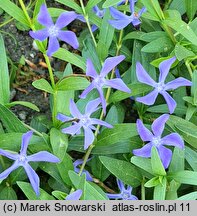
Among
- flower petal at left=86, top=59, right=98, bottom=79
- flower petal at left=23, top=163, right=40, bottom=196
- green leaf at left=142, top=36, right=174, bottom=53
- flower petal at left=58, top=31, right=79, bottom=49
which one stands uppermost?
flower petal at left=58, top=31, right=79, bottom=49

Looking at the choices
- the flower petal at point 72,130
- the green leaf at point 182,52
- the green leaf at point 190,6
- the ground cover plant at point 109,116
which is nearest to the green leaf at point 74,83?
the ground cover plant at point 109,116

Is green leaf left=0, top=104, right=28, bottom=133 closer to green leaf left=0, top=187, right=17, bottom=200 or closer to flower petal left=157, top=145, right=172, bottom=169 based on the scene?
green leaf left=0, top=187, right=17, bottom=200

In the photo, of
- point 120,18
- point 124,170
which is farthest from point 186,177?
point 120,18

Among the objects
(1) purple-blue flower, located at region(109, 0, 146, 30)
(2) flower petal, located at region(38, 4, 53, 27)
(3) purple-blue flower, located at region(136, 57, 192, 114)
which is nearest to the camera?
(2) flower petal, located at region(38, 4, 53, 27)

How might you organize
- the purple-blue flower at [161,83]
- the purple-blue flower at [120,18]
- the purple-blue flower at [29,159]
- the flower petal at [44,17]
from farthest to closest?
the purple-blue flower at [120,18] < the purple-blue flower at [161,83] < the purple-blue flower at [29,159] < the flower petal at [44,17]

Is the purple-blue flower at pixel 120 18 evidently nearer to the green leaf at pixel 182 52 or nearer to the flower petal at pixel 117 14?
the flower petal at pixel 117 14

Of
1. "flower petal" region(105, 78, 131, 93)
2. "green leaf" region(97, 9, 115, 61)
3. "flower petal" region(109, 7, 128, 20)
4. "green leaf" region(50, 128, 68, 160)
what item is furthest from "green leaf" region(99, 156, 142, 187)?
"flower petal" region(109, 7, 128, 20)

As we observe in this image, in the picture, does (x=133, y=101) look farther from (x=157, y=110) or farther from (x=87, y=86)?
(x=87, y=86)

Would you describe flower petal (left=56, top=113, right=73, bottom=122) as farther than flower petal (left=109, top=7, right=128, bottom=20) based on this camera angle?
No
